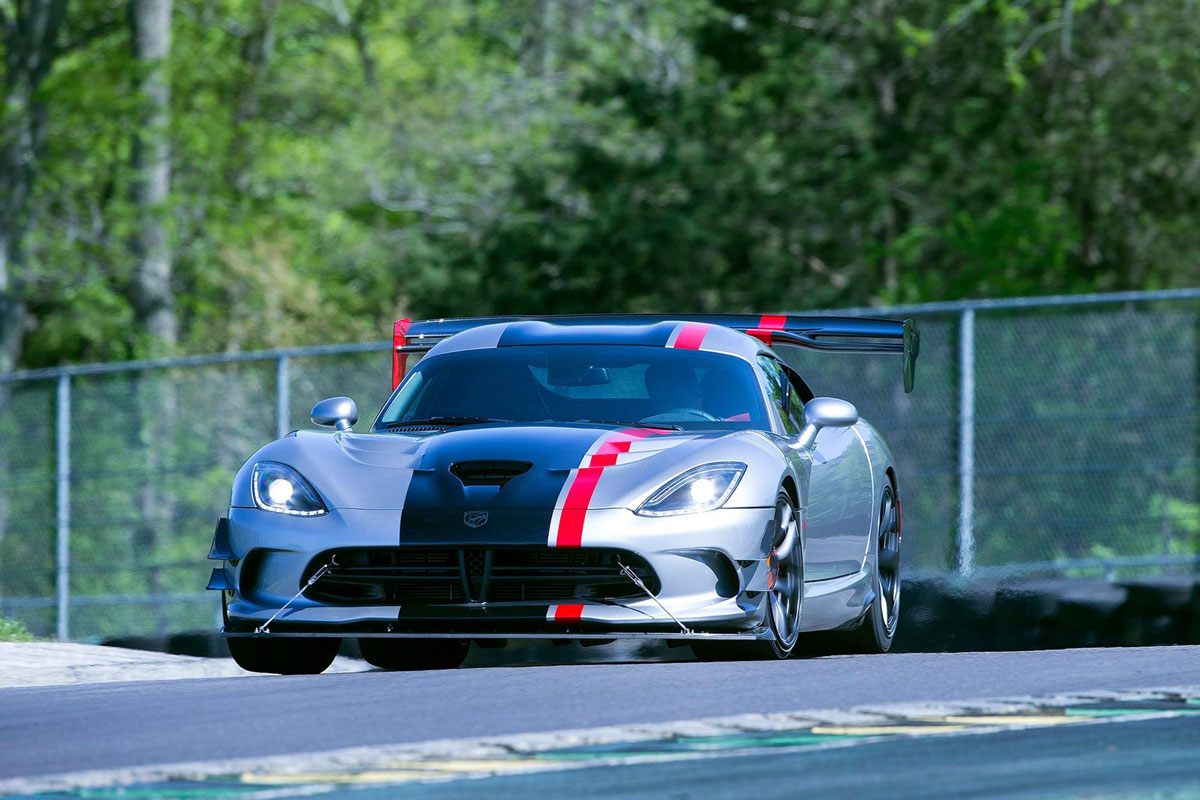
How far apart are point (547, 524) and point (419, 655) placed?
2034 mm

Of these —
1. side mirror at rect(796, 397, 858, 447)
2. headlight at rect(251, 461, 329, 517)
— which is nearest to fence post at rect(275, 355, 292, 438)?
side mirror at rect(796, 397, 858, 447)

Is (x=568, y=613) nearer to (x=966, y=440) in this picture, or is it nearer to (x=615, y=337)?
(x=615, y=337)

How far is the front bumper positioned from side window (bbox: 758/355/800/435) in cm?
147

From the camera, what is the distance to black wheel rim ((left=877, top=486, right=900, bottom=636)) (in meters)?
10.5

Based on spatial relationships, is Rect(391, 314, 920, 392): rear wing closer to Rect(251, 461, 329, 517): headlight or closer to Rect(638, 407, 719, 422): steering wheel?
Rect(638, 407, 719, 422): steering wheel

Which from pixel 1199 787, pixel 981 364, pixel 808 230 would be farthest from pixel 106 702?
pixel 808 230

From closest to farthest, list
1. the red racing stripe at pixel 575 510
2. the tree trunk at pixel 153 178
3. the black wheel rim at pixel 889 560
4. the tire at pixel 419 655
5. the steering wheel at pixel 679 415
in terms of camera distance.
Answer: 1. the red racing stripe at pixel 575 510
2. the steering wheel at pixel 679 415
3. the tire at pixel 419 655
4. the black wheel rim at pixel 889 560
5. the tree trunk at pixel 153 178

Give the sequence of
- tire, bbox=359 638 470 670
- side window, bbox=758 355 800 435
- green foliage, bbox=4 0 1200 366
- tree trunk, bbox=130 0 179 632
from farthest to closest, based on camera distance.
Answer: tree trunk, bbox=130 0 179 632 → green foliage, bbox=4 0 1200 366 → side window, bbox=758 355 800 435 → tire, bbox=359 638 470 670

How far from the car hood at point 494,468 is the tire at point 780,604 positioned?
294 mm

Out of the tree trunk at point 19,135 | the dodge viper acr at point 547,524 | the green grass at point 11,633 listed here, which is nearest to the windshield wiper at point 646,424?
the dodge viper acr at point 547,524

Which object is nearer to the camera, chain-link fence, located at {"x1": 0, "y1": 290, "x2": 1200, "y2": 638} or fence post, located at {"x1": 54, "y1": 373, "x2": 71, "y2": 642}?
chain-link fence, located at {"x1": 0, "y1": 290, "x2": 1200, "y2": 638}

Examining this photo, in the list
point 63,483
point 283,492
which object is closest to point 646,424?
point 283,492

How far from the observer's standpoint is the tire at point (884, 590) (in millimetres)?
10188

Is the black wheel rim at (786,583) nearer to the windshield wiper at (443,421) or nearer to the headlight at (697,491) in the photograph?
the headlight at (697,491)
